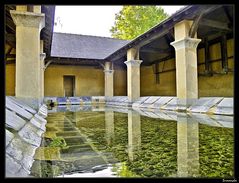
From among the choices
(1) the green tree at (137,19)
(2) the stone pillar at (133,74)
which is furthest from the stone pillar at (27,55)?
(1) the green tree at (137,19)

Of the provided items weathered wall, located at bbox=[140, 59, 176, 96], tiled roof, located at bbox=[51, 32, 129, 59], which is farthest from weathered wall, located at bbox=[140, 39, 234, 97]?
tiled roof, located at bbox=[51, 32, 129, 59]

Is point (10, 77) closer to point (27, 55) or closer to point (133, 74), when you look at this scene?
point (133, 74)

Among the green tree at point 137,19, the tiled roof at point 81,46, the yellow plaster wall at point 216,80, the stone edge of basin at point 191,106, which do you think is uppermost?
the green tree at point 137,19

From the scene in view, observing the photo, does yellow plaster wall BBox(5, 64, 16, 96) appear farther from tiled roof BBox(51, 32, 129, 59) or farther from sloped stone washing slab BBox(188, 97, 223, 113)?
sloped stone washing slab BBox(188, 97, 223, 113)

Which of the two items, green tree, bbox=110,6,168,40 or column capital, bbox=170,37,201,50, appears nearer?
column capital, bbox=170,37,201,50

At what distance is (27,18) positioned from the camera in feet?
15.2

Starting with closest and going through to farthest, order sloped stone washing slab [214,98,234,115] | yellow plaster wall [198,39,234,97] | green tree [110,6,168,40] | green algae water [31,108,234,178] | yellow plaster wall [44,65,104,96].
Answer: green algae water [31,108,234,178] < sloped stone washing slab [214,98,234,115] < yellow plaster wall [198,39,234,97] < yellow plaster wall [44,65,104,96] < green tree [110,6,168,40]

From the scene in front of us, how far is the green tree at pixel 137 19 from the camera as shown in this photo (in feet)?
76.0

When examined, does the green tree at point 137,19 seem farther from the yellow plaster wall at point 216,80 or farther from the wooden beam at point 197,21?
the wooden beam at point 197,21

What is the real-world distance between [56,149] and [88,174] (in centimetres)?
78

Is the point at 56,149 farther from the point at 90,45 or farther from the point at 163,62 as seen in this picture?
the point at 90,45

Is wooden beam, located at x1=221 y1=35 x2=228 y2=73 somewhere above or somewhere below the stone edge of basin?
above

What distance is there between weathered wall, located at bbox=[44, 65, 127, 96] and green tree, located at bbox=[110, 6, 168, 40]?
839 centimetres

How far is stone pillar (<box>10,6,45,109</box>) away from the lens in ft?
14.8
